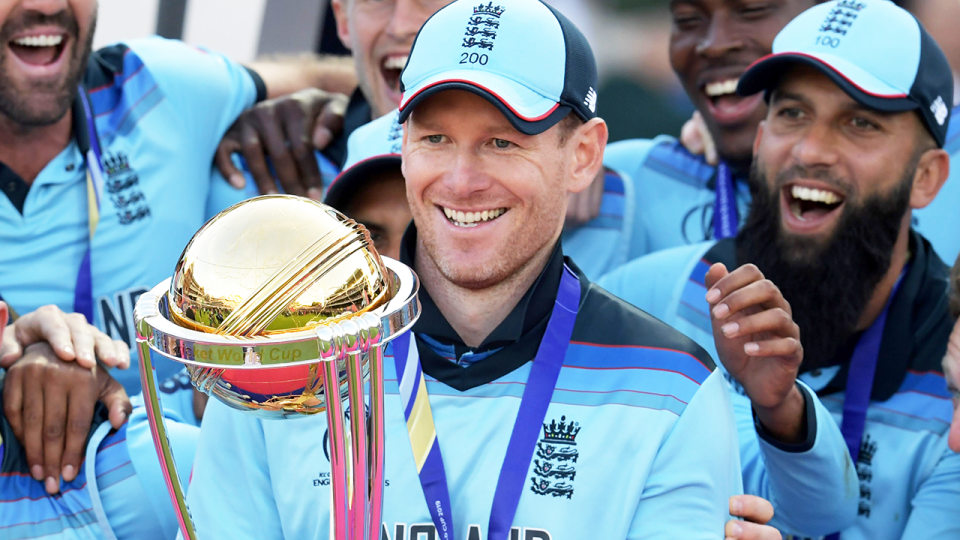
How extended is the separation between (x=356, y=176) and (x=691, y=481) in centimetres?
112

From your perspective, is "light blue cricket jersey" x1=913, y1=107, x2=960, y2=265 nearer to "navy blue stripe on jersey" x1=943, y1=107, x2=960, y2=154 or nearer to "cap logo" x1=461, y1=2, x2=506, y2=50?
"navy blue stripe on jersey" x1=943, y1=107, x2=960, y2=154

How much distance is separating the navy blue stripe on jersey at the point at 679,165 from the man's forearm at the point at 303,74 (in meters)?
1.20

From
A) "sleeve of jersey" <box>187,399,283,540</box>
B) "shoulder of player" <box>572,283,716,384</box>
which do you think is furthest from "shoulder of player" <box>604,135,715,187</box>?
"sleeve of jersey" <box>187,399,283,540</box>

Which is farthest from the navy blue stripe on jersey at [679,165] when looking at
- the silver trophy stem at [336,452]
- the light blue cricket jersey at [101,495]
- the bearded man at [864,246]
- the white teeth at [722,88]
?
the silver trophy stem at [336,452]

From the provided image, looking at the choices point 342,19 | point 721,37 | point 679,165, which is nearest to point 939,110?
point 721,37

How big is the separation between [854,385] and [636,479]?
1.05m

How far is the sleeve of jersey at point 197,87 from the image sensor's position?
3.27 metres

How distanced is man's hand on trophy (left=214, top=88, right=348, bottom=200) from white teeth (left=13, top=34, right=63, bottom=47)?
0.61 metres

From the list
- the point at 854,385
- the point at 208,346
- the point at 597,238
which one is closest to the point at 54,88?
the point at 597,238

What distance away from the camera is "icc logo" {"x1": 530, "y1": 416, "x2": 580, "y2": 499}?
174 centimetres

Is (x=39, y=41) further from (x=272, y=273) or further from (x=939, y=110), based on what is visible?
(x=939, y=110)

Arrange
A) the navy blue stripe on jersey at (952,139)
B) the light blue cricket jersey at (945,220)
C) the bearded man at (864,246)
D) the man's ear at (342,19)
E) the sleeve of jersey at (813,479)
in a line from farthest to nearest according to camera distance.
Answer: the man's ear at (342,19), the navy blue stripe on jersey at (952,139), the light blue cricket jersey at (945,220), the bearded man at (864,246), the sleeve of jersey at (813,479)

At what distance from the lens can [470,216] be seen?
70.9 inches

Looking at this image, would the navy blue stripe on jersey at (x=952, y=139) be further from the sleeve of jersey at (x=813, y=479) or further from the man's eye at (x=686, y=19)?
the sleeve of jersey at (x=813, y=479)
